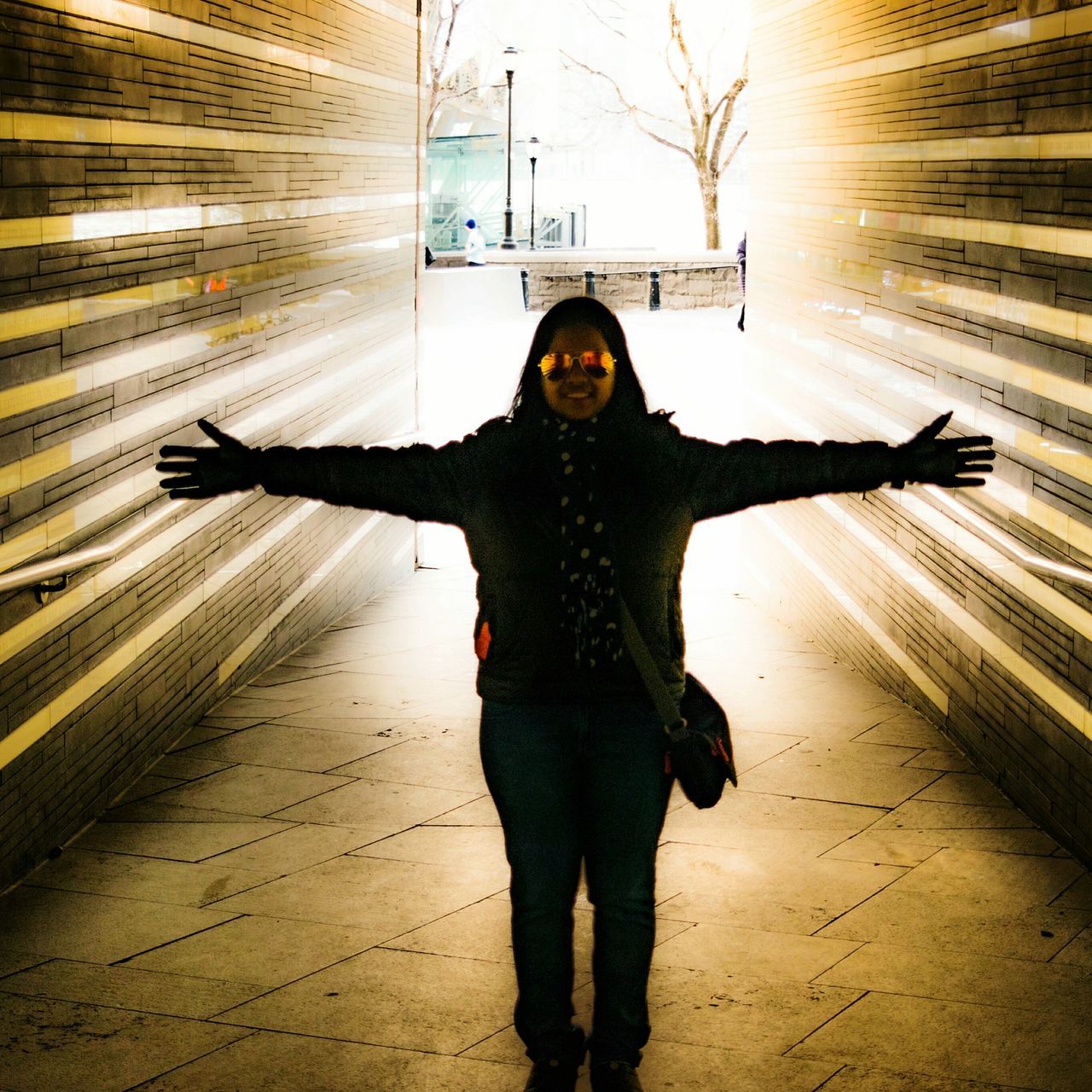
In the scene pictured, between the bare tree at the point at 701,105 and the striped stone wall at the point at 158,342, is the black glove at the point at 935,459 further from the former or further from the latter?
the bare tree at the point at 701,105

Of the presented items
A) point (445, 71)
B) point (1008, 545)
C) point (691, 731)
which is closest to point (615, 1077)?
point (691, 731)

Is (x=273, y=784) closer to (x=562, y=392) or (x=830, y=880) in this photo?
(x=830, y=880)

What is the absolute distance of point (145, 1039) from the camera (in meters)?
3.46

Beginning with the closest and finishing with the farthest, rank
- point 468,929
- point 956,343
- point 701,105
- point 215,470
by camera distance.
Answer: point 215,470 < point 468,929 < point 956,343 < point 701,105

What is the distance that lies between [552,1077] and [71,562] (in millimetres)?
2245

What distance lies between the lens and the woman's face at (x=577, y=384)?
302cm

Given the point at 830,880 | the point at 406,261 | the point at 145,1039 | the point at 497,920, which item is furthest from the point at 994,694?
the point at 406,261

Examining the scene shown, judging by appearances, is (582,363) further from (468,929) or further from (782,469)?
(468,929)

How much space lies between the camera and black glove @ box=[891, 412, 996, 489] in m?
3.27

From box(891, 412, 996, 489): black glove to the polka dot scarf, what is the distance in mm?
777

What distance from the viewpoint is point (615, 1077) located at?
2.98m

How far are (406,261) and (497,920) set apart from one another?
619 centimetres

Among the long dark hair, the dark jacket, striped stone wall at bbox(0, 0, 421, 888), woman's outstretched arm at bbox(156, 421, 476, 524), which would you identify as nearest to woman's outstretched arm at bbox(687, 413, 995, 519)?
the dark jacket

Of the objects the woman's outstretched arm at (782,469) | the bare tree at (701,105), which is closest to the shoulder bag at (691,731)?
the woman's outstretched arm at (782,469)
